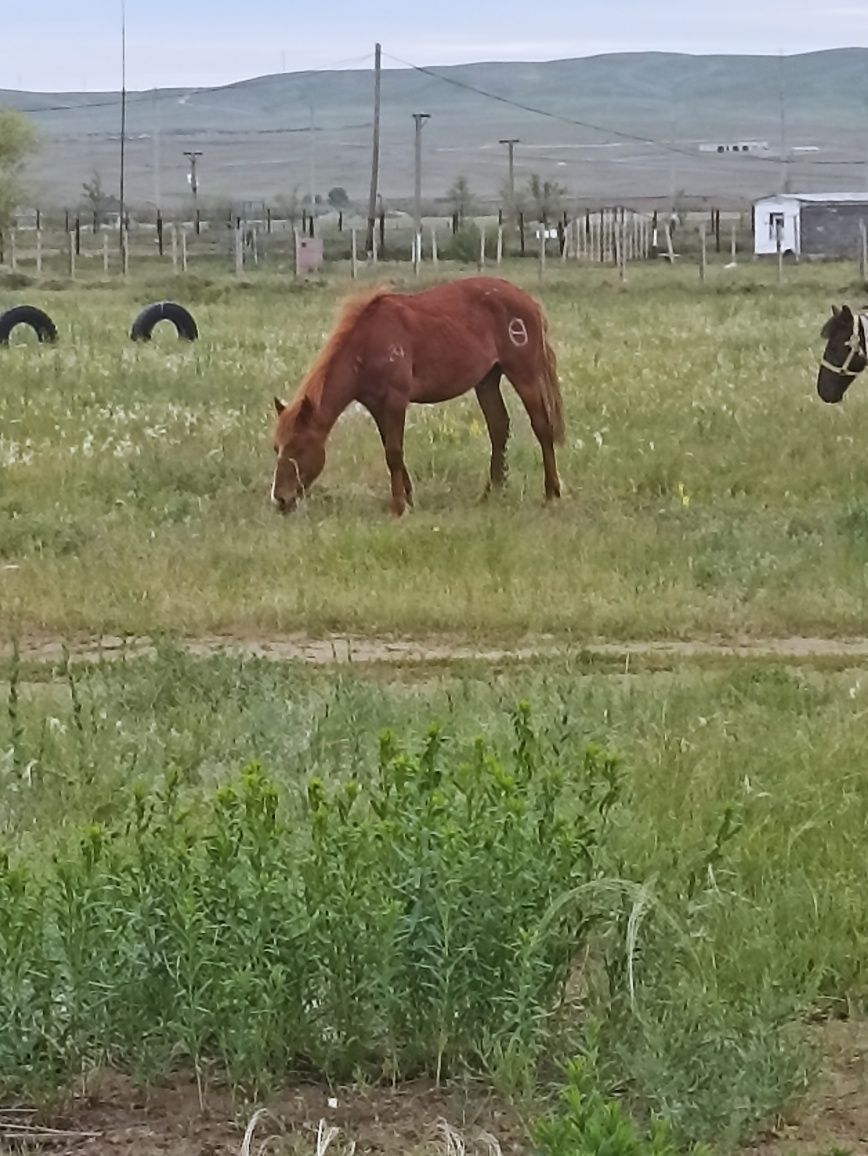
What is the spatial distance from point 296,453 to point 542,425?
1.93 meters

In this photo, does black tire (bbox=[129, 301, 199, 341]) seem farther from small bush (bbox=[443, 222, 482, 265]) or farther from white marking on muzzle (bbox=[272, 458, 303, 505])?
small bush (bbox=[443, 222, 482, 265])

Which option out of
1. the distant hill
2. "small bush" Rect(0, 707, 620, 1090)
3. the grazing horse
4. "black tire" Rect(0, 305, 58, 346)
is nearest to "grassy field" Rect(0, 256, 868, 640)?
the grazing horse

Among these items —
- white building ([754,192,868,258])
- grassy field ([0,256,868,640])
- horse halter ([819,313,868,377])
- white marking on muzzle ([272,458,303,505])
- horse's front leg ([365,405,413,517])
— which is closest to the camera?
grassy field ([0,256,868,640])

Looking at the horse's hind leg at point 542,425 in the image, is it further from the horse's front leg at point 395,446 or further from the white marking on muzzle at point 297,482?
the white marking on muzzle at point 297,482

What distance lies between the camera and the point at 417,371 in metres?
12.9

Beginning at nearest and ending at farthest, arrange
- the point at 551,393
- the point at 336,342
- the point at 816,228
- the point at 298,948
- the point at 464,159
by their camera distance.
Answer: the point at 298,948 < the point at 336,342 < the point at 551,393 < the point at 816,228 < the point at 464,159

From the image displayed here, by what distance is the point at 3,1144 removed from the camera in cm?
409

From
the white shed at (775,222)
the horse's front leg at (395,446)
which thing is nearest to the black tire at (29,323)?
the horse's front leg at (395,446)

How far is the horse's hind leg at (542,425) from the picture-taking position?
1324cm

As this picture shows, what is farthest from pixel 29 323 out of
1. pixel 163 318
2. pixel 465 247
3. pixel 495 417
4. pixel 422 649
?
pixel 465 247

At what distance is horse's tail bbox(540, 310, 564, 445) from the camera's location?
13500mm

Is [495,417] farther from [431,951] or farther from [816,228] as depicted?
[816,228]

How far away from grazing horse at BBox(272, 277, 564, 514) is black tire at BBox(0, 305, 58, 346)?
1044 centimetres

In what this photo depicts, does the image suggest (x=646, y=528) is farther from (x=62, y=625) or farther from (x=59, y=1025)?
(x=59, y=1025)
